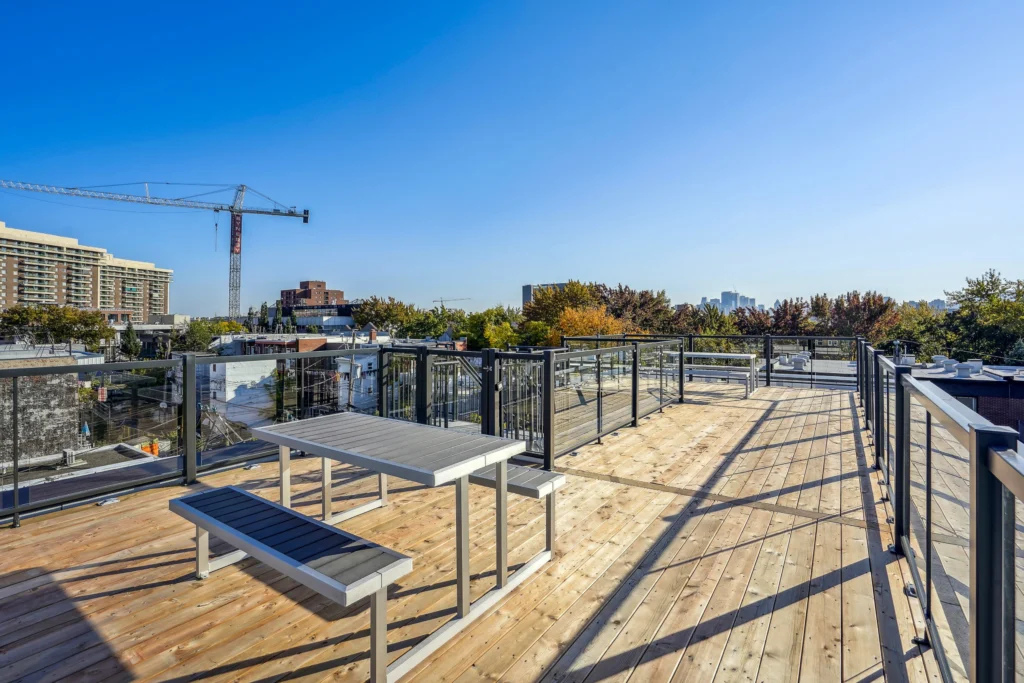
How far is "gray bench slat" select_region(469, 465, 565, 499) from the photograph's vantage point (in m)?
2.48

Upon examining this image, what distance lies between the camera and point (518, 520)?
3.19 meters

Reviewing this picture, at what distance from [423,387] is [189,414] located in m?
2.02

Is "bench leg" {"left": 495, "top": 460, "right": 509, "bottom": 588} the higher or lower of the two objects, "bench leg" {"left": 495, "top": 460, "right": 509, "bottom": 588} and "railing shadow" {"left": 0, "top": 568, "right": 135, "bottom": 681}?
the higher

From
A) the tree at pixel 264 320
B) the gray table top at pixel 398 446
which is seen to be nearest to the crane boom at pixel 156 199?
the tree at pixel 264 320

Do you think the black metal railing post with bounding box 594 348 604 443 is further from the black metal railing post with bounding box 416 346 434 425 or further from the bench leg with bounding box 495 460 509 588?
the bench leg with bounding box 495 460 509 588

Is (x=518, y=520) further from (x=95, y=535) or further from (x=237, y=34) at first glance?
(x=237, y=34)

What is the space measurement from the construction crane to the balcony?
81.8 metres

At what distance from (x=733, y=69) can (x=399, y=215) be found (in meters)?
25.4

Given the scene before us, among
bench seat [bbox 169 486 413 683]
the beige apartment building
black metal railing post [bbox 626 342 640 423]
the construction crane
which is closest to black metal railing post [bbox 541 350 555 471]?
black metal railing post [bbox 626 342 640 423]

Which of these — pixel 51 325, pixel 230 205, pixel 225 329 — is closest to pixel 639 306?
pixel 51 325

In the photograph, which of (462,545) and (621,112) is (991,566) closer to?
(462,545)

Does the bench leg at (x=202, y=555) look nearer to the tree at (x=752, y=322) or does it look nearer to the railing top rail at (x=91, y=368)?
the railing top rail at (x=91, y=368)

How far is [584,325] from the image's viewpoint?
75.9 feet

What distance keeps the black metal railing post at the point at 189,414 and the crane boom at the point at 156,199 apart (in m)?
82.5
